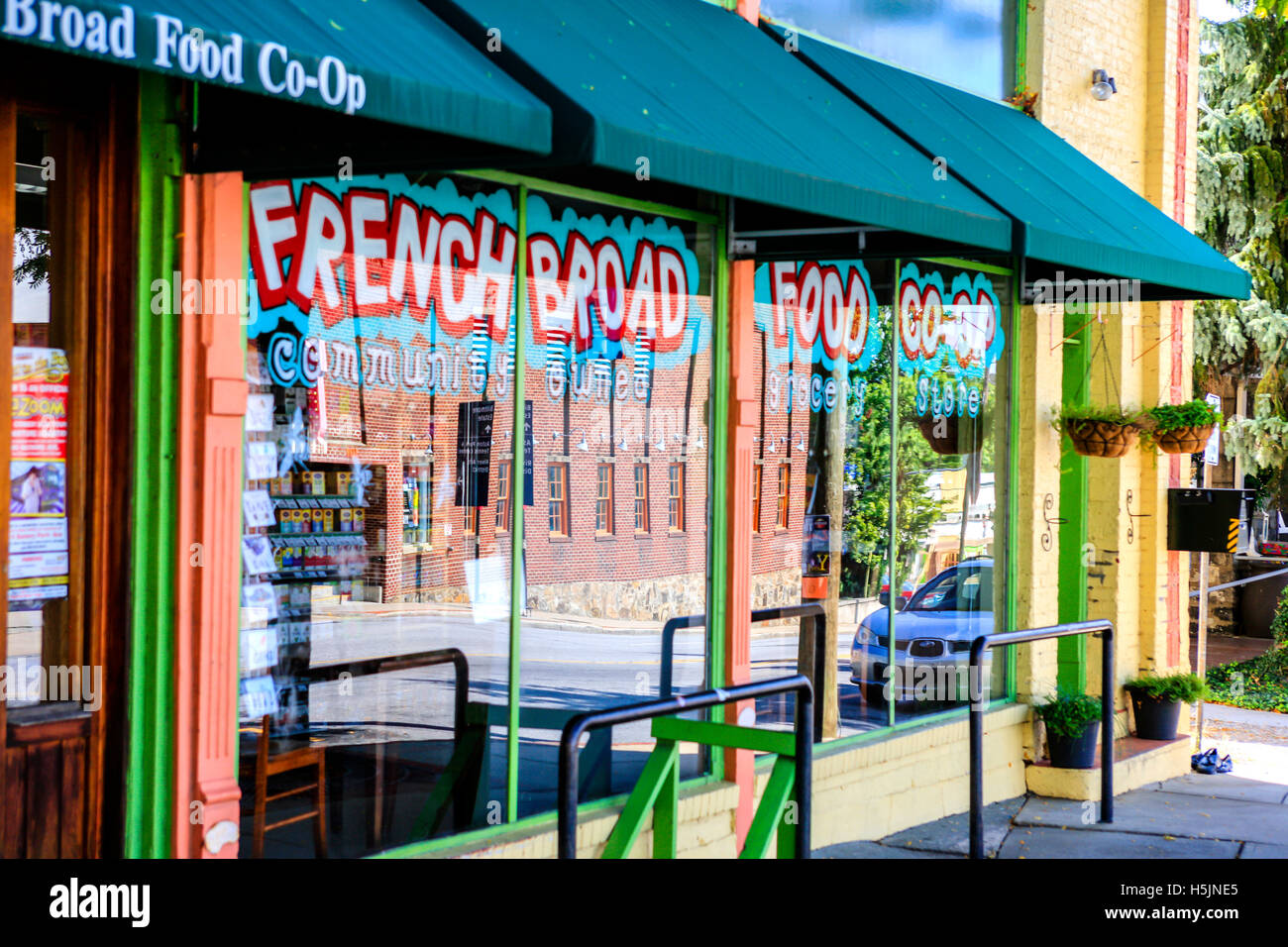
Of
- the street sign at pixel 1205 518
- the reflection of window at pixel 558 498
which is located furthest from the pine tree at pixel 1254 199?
the reflection of window at pixel 558 498

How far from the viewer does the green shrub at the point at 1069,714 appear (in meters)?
8.77

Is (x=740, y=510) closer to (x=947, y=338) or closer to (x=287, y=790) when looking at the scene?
(x=947, y=338)

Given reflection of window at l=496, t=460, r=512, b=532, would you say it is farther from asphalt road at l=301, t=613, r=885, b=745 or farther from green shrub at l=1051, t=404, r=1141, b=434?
green shrub at l=1051, t=404, r=1141, b=434

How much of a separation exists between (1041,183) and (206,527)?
5.35 meters

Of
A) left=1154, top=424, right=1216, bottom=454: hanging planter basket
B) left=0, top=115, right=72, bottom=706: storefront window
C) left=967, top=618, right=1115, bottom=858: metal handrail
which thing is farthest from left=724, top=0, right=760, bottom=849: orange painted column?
left=1154, top=424, right=1216, bottom=454: hanging planter basket

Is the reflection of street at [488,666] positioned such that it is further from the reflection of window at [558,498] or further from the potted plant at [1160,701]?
the potted plant at [1160,701]

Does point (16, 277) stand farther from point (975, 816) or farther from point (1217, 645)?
point (1217, 645)

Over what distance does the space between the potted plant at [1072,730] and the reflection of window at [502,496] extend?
456 centimetres

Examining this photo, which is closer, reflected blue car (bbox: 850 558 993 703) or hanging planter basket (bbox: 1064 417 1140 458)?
reflected blue car (bbox: 850 558 993 703)

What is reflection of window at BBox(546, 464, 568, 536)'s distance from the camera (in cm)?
612

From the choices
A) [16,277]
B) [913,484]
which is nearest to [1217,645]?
[913,484]

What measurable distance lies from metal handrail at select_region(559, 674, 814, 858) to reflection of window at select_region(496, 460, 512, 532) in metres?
1.12

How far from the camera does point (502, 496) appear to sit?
19.3 ft
